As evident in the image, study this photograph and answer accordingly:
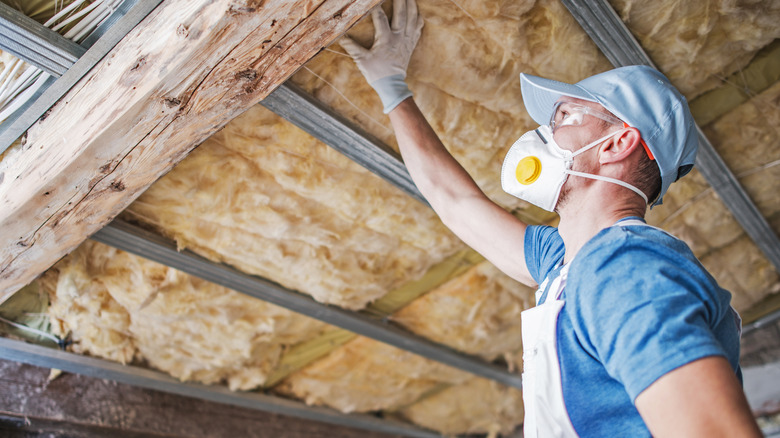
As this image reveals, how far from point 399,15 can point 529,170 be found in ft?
2.07

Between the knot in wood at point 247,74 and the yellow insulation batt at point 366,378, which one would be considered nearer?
the knot in wood at point 247,74

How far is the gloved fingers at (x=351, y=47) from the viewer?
1.59 metres

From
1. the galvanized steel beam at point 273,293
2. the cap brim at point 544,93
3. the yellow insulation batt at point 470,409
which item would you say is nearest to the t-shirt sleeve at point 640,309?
the cap brim at point 544,93

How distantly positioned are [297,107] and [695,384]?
3.95 ft

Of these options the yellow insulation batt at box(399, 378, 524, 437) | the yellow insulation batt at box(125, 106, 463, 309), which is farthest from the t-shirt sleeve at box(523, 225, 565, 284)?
the yellow insulation batt at box(399, 378, 524, 437)

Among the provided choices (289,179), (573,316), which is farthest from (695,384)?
(289,179)

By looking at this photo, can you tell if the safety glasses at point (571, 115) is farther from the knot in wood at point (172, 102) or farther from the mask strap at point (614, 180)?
the knot in wood at point (172, 102)

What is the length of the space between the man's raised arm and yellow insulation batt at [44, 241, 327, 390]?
1.12 metres

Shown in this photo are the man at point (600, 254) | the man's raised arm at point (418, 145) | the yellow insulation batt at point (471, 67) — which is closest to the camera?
the man at point (600, 254)

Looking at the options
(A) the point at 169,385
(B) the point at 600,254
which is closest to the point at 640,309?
(B) the point at 600,254

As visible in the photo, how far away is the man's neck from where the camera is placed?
1.19 metres

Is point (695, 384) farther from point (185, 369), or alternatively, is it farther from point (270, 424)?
point (270, 424)

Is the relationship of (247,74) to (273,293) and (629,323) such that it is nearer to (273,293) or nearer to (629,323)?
(629,323)

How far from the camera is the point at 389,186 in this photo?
2.10 meters
